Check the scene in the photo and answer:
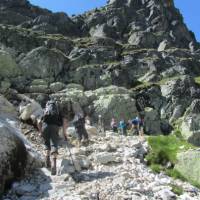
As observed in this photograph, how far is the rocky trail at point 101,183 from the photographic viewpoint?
14.7 m

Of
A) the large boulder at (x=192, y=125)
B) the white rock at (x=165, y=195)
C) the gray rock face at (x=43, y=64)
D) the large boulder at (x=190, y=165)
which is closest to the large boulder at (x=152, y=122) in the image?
the large boulder at (x=192, y=125)

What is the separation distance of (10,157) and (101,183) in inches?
123

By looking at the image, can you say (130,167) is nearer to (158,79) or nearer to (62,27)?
(158,79)

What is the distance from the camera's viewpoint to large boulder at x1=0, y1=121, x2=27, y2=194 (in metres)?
15.1

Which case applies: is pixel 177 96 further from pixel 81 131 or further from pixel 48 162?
pixel 48 162

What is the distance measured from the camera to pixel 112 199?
14.1 meters

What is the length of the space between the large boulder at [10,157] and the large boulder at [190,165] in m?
6.82

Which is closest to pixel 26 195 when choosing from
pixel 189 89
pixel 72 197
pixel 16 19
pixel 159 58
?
pixel 72 197

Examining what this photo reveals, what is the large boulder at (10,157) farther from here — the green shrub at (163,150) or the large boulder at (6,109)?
the large boulder at (6,109)

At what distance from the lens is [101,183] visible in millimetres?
15789

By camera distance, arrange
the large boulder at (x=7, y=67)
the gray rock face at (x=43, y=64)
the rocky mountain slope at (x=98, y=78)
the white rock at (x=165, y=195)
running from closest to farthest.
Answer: the white rock at (x=165, y=195) < the rocky mountain slope at (x=98, y=78) < the large boulder at (x=7, y=67) < the gray rock face at (x=43, y=64)

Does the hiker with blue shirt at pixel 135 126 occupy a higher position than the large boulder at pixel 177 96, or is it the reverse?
the large boulder at pixel 177 96

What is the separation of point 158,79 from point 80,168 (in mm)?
118378

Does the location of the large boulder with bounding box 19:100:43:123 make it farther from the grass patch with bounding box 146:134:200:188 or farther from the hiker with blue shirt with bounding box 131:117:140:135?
the hiker with blue shirt with bounding box 131:117:140:135
